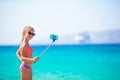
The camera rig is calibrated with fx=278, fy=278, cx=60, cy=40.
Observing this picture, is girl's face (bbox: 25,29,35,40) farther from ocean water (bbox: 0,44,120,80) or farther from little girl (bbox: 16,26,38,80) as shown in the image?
ocean water (bbox: 0,44,120,80)

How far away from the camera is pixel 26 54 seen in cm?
349

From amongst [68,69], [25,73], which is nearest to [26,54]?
[25,73]

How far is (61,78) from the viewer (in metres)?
10.7

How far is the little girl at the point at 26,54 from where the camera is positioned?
3.47 m

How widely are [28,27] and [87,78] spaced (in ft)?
25.7

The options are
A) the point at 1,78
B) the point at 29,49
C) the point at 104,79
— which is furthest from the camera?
the point at 104,79

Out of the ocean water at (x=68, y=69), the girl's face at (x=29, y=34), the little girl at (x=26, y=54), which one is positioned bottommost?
the little girl at (x=26, y=54)

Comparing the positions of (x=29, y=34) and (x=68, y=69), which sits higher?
(x=68, y=69)

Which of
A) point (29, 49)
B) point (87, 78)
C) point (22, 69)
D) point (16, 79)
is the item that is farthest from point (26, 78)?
point (87, 78)

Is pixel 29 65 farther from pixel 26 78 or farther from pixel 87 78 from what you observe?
pixel 87 78

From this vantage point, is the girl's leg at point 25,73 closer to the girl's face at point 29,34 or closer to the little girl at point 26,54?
the little girl at point 26,54

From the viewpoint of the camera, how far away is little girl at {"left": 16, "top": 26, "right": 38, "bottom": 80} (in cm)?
347

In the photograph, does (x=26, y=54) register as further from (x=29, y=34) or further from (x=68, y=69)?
(x=68, y=69)

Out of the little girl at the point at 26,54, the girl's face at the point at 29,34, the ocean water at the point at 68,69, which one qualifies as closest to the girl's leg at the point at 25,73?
the little girl at the point at 26,54
